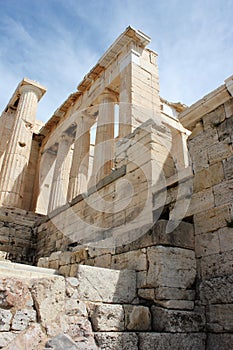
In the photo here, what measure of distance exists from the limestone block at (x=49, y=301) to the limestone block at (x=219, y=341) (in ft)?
6.05

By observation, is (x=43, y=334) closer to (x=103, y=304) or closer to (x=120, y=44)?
(x=103, y=304)

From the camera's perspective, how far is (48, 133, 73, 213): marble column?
14250mm

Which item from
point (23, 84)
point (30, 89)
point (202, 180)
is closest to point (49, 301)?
point (202, 180)

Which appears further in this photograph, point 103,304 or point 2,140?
point 2,140

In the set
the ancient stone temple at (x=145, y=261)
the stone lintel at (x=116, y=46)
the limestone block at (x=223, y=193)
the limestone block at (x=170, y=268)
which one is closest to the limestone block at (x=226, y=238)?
the ancient stone temple at (x=145, y=261)

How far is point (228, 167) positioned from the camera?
4191 millimetres

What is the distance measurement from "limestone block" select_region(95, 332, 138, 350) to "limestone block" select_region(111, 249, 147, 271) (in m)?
0.88

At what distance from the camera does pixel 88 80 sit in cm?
1505

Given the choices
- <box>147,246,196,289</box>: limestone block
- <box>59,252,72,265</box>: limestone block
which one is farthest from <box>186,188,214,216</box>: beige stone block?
<box>59,252,72,265</box>: limestone block

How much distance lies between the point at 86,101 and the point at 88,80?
1074 mm

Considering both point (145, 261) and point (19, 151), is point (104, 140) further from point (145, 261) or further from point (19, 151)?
point (145, 261)

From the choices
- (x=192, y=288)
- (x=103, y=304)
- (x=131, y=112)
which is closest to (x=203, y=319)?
(x=192, y=288)

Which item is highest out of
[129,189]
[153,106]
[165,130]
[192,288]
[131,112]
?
[153,106]

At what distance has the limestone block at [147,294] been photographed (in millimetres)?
3719
